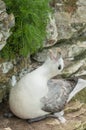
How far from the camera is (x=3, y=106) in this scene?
470 centimetres

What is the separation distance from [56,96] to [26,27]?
663mm

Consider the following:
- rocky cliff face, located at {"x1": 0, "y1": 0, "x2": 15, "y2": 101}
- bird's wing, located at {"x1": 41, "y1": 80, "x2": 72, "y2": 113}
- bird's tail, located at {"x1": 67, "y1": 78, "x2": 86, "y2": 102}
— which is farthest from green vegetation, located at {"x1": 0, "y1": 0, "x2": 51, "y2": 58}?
bird's tail, located at {"x1": 67, "y1": 78, "x2": 86, "y2": 102}

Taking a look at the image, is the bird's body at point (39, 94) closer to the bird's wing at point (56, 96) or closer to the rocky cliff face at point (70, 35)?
the bird's wing at point (56, 96)

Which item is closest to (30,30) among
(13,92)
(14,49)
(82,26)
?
(14,49)

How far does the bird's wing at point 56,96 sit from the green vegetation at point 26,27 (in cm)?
38

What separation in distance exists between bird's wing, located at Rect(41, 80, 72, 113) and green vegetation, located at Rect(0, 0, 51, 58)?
376 millimetres

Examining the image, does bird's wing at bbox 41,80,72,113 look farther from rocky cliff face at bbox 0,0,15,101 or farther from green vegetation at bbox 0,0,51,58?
rocky cliff face at bbox 0,0,15,101

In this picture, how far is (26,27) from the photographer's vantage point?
4305mm

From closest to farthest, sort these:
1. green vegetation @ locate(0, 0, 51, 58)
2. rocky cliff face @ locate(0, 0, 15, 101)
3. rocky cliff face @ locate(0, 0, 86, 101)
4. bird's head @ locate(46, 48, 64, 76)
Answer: rocky cliff face @ locate(0, 0, 15, 101) < bird's head @ locate(46, 48, 64, 76) < green vegetation @ locate(0, 0, 51, 58) < rocky cliff face @ locate(0, 0, 86, 101)

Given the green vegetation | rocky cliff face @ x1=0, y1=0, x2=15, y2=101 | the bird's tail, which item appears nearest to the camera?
rocky cliff face @ x1=0, y1=0, x2=15, y2=101

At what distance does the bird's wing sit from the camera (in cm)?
433

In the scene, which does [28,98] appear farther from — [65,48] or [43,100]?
[65,48]

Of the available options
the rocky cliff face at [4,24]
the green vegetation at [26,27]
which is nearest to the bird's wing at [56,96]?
the green vegetation at [26,27]

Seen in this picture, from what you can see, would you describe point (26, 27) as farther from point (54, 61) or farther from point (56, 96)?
point (56, 96)
